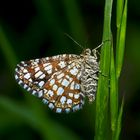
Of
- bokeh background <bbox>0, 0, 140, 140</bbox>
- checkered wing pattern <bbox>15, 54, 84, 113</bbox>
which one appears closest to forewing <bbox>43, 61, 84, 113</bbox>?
checkered wing pattern <bbox>15, 54, 84, 113</bbox>

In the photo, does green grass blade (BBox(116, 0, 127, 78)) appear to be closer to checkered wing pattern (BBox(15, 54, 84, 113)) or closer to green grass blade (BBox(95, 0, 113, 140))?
green grass blade (BBox(95, 0, 113, 140))

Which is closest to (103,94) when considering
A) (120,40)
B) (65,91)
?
(120,40)

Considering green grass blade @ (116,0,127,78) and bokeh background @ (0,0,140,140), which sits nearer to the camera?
green grass blade @ (116,0,127,78)

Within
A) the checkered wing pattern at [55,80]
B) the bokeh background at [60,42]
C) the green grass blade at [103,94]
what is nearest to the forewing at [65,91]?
the checkered wing pattern at [55,80]

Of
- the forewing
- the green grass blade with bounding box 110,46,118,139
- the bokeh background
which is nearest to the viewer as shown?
the green grass blade with bounding box 110,46,118,139

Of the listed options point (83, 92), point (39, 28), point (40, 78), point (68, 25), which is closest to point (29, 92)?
point (40, 78)

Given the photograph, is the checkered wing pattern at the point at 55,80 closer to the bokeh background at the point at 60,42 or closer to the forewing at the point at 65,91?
the forewing at the point at 65,91
